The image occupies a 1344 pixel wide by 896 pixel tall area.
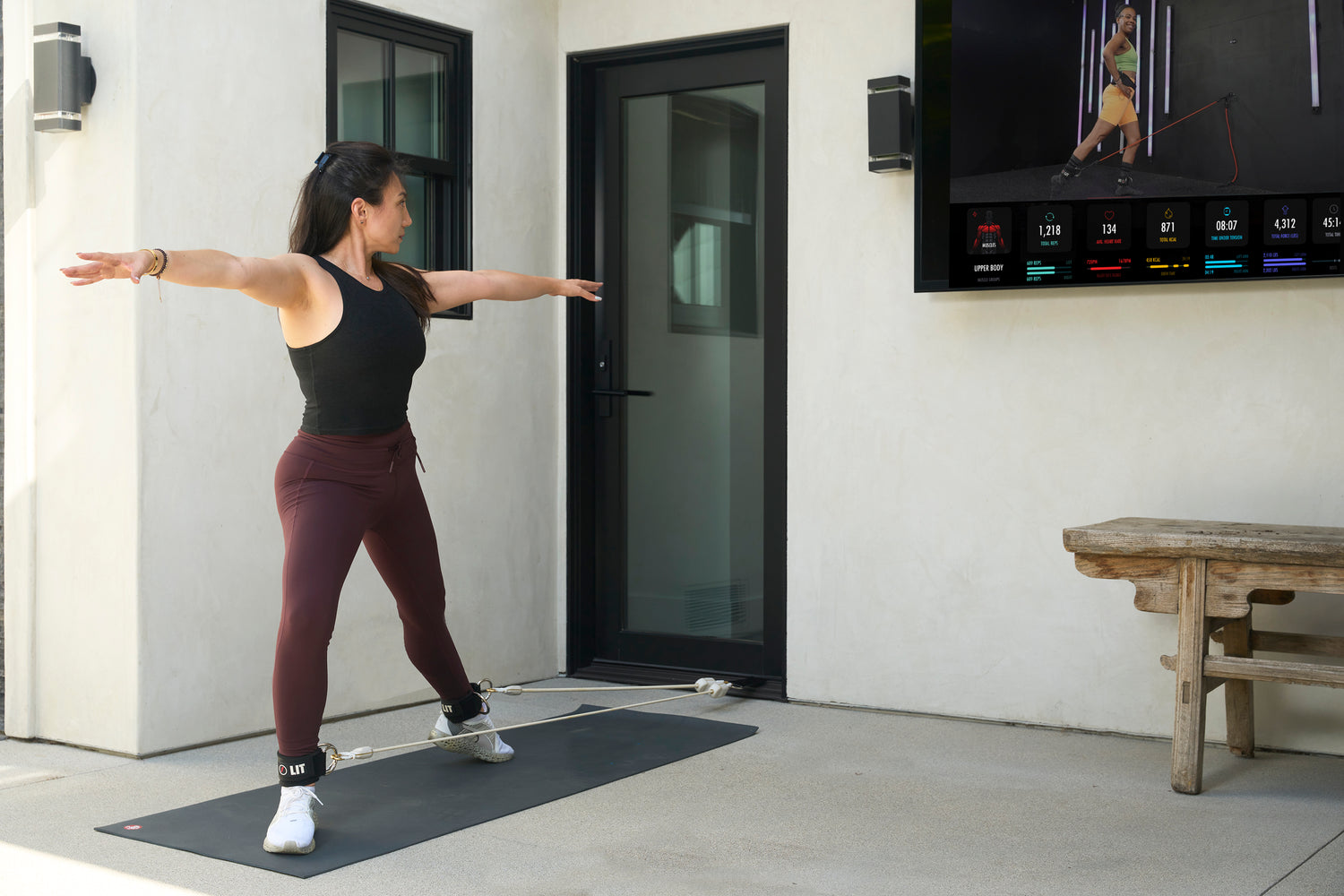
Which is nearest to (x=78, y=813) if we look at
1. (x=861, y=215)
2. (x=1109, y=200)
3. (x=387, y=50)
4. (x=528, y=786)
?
(x=528, y=786)

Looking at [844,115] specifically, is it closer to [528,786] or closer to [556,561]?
[556,561]

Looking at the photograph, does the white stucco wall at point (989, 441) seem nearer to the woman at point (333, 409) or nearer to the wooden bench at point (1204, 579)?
the wooden bench at point (1204, 579)

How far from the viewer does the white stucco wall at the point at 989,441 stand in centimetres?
353

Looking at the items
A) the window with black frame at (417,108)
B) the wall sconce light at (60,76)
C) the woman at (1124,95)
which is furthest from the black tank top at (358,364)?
the woman at (1124,95)

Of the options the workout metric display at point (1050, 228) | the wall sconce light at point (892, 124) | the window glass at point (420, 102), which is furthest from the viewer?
the window glass at point (420, 102)

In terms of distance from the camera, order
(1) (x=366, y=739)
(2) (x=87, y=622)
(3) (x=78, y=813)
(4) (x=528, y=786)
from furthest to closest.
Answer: (1) (x=366, y=739) → (2) (x=87, y=622) → (4) (x=528, y=786) → (3) (x=78, y=813)

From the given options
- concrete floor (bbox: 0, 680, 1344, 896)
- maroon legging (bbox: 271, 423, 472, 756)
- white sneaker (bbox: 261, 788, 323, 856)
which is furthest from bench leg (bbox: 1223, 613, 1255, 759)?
white sneaker (bbox: 261, 788, 323, 856)

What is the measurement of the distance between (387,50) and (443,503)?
4.65 ft

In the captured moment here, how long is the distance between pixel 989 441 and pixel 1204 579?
3.18 ft

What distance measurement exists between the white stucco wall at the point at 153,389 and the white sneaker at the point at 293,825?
881 millimetres

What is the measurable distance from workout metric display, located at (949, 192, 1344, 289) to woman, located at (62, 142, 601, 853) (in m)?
1.60

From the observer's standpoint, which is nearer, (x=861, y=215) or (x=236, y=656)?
(x=236, y=656)

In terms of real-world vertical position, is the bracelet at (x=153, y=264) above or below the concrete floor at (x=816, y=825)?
above

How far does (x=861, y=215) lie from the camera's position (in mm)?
4074
